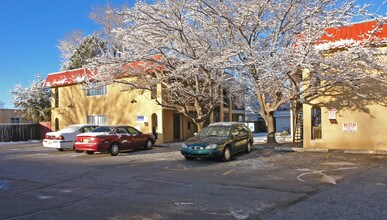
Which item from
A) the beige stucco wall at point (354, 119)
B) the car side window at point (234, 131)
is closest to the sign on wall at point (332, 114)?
the beige stucco wall at point (354, 119)

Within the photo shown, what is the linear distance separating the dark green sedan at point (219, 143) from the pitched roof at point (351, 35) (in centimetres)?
523

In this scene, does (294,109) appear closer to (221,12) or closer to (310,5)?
(310,5)

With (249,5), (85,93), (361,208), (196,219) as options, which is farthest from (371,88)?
(85,93)

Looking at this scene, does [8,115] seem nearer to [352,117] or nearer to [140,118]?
[140,118]

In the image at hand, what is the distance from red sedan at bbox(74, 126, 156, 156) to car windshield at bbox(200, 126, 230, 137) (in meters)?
4.37

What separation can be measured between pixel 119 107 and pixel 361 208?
21.3 metres

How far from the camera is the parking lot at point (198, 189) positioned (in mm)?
6285

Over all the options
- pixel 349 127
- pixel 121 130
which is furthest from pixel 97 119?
pixel 349 127

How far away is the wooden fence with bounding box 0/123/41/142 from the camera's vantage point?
3019cm

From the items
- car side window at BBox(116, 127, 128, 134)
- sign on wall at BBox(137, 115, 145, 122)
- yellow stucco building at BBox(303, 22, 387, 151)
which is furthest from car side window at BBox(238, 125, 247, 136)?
sign on wall at BBox(137, 115, 145, 122)

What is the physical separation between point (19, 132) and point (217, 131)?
23634 millimetres

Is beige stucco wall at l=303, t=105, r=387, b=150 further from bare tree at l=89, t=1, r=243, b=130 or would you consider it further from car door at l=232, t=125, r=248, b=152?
bare tree at l=89, t=1, r=243, b=130

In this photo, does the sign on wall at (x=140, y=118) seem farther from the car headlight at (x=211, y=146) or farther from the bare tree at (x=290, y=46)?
the car headlight at (x=211, y=146)

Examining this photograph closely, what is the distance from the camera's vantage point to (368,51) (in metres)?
13.9
